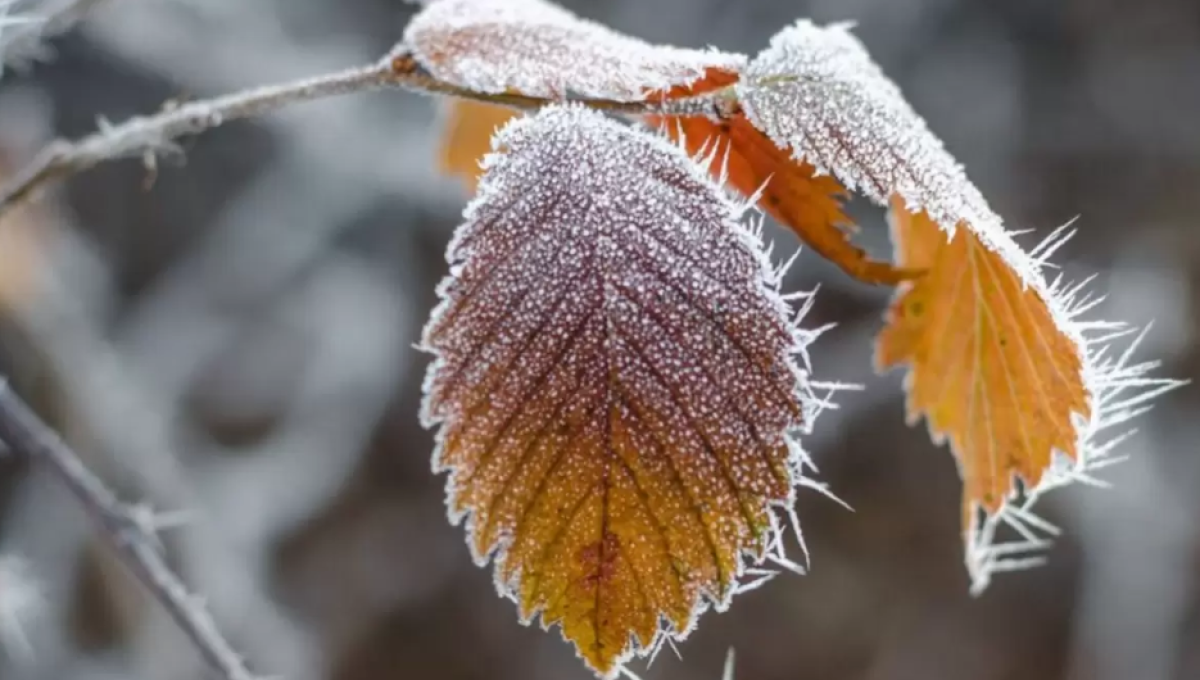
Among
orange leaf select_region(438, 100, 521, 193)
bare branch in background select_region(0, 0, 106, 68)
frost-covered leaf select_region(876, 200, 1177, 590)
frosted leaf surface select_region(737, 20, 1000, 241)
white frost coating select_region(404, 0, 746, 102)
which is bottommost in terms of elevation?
frost-covered leaf select_region(876, 200, 1177, 590)

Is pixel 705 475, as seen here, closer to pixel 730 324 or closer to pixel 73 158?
pixel 730 324

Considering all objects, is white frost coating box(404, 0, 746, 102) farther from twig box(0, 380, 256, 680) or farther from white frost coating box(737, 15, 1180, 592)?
twig box(0, 380, 256, 680)

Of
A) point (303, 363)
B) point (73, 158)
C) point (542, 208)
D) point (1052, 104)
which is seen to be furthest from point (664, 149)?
point (1052, 104)

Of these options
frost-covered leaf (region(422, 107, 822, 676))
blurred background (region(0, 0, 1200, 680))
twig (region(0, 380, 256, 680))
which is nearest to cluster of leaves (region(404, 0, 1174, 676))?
frost-covered leaf (region(422, 107, 822, 676))

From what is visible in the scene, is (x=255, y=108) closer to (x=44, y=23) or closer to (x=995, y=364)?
(x=44, y=23)

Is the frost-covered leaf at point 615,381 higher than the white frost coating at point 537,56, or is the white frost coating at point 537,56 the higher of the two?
the white frost coating at point 537,56

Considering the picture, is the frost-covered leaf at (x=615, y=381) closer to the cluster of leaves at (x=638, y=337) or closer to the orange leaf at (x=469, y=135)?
the cluster of leaves at (x=638, y=337)

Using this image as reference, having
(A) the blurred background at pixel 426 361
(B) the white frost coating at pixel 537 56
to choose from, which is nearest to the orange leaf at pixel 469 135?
(B) the white frost coating at pixel 537 56
